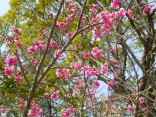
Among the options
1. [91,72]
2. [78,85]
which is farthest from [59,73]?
[78,85]

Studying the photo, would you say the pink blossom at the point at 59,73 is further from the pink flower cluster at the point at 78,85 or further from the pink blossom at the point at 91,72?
the pink flower cluster at the point at 78,85

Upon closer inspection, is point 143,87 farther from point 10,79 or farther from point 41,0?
point 41,0

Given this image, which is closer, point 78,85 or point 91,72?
point 91,72

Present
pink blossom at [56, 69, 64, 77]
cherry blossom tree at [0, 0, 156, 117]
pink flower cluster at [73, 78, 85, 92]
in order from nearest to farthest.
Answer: cherry blossom tree at [0, 0, 156, 117] < pink blossom at [56, 69, 64, 77] < pink flower cluster at [73, 78, 85, 92]

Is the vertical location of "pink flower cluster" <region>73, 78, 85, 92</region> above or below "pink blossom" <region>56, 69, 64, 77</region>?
above

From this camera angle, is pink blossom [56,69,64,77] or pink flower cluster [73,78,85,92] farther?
pink flower cluster [73,78,85,92]

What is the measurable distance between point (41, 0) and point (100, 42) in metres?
2.70

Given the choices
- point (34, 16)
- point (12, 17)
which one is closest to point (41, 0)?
point (34, 16)

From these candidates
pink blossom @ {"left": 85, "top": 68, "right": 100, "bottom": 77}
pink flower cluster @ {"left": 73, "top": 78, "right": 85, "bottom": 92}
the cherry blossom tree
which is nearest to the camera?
the cherry blossom tree

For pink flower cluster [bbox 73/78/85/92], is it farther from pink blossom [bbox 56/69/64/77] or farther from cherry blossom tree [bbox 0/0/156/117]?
pink blossom [bbox 56/69/64/77]

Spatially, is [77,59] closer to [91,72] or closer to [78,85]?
[78,85]

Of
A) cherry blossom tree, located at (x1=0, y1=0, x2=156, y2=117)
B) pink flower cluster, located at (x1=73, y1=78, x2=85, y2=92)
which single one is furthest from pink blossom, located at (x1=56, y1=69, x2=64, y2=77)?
pink flower cluster, located at (x1=73, y1=78, x2=85, y2=92)

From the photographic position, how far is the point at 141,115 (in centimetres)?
762

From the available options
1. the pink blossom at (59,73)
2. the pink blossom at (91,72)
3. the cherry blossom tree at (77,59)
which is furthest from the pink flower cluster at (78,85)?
the pink blossom at (59,73)
